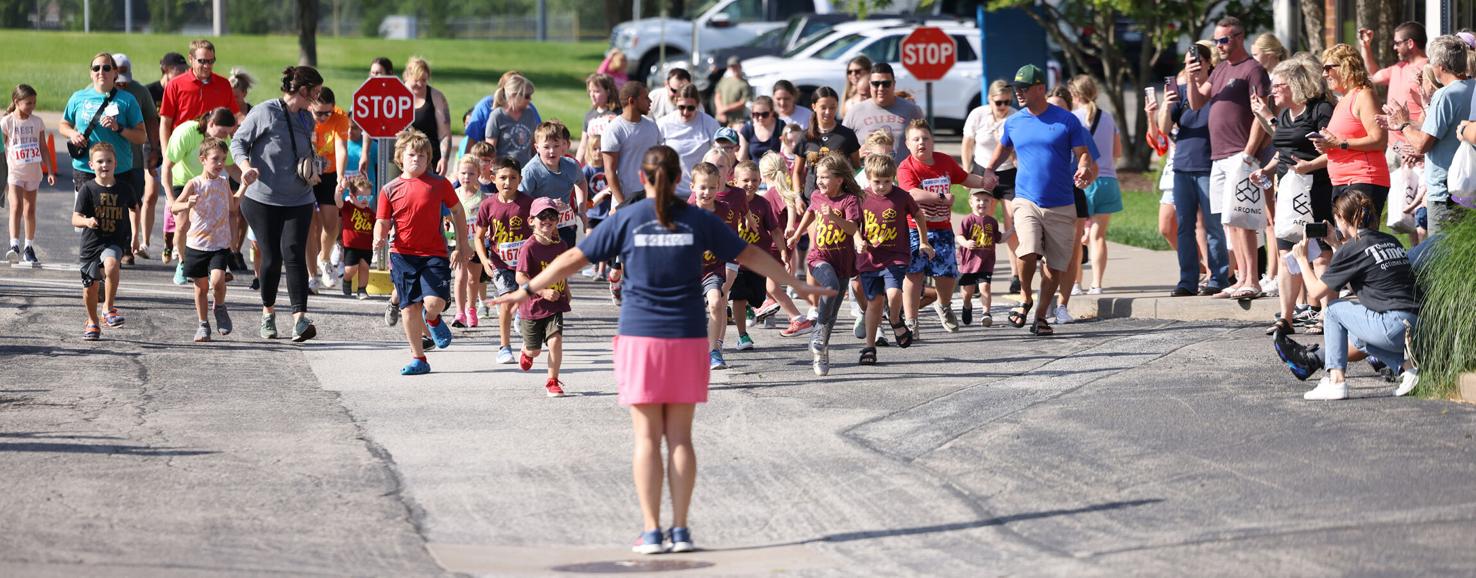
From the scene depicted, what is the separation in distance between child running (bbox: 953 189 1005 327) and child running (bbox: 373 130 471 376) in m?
3.60

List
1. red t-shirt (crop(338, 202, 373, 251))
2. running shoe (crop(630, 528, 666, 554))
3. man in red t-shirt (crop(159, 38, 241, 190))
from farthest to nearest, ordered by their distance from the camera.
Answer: man in red t-shirt (crop(159, 38, 241, 190)), red t-shirt (crop(338, 202, 373, 251)), running shoe (crop(630, 528, 666, 554))

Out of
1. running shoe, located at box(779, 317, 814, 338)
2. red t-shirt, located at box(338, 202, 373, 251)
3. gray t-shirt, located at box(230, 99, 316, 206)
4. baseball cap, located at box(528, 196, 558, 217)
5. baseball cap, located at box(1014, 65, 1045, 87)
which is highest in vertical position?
baseball cap, located at box(1014, 65, 1045, 87)

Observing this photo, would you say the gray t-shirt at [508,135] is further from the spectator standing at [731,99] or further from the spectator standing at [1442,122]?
the spectator standing at [1442,122]

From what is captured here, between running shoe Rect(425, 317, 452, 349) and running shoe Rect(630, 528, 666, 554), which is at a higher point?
running shoe Rect(425, 317, 452, 349)

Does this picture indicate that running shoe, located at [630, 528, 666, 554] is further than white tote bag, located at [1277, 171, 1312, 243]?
No

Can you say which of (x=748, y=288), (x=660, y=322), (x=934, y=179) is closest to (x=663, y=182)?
(x=660, y=322)

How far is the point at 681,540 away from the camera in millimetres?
7355

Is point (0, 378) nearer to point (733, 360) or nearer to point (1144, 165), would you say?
point (733, 360)

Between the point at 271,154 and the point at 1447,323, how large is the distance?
24.6 feet

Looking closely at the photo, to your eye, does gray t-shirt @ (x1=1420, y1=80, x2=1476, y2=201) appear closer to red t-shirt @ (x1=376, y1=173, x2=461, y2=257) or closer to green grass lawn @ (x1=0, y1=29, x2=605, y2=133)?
red t-shirt @ (x1=376, y1=173, x2=461, y2=257)

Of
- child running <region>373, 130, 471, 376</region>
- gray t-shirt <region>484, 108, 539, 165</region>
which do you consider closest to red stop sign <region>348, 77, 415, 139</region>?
gray t-shirt <region>484, 108, 539, 165</region>

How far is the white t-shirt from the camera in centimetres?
1480

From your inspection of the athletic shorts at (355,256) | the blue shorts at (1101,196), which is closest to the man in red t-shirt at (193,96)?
the athletic shorts at (355,256)

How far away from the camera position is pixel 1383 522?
7359mm
